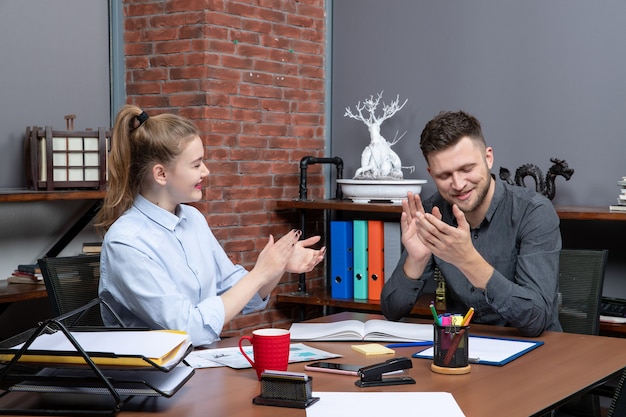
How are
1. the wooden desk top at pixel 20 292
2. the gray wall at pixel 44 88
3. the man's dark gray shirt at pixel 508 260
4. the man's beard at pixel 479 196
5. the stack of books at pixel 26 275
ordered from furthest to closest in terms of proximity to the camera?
1. the gray wall at pixel 44 88
2. the stack of books at pixel 26 275
3. the wooden desk top at pixel 20 292
4. the man's beard at pixel 479 196
5. the man's dark gray shirt at pixel 508 260

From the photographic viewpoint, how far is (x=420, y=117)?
4.10 m

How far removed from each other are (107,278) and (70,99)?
1751 mm

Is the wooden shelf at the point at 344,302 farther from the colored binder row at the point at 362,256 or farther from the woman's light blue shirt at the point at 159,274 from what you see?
the woman's light blue shirt at the point at 159,274

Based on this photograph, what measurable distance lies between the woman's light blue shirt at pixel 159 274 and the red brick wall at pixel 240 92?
1.22m

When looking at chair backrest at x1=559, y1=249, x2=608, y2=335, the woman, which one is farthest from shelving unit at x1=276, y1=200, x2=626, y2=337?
the woman

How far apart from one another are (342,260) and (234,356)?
1.95 metres

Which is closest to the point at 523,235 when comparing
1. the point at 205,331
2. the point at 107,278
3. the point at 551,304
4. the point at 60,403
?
the point at 551,304

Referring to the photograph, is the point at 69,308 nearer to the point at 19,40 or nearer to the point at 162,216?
the point at 162,216

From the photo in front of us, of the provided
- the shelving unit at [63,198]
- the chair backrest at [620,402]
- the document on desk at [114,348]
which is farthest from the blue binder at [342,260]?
the chair backrest at [620,402]

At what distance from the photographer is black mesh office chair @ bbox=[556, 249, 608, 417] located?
2.59 meters

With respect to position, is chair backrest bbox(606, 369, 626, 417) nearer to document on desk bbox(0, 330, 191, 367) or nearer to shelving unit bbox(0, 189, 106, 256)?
document on desk bbox(0, 330, 191, 367)

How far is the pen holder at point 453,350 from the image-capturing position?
1855 millimetres

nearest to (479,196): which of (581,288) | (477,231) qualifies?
(477,231)

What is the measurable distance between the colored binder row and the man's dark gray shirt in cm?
113
